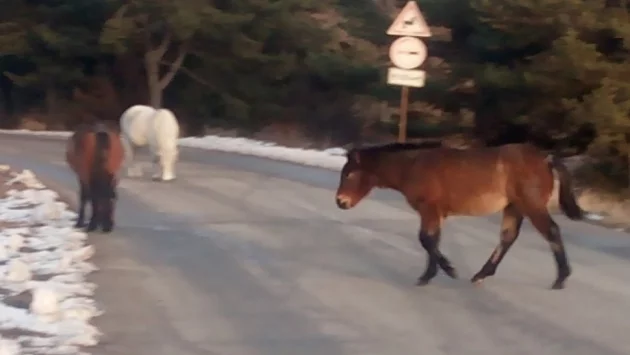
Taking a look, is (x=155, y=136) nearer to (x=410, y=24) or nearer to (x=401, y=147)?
(x=410, y=24)

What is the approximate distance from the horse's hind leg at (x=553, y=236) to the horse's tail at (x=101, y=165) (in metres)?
4.91

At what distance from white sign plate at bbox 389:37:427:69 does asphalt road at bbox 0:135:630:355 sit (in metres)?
4.27

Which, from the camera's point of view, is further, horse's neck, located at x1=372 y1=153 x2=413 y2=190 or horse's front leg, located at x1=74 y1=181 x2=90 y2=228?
horse's front leg, located at x1=74 y1=181 x2=90 y2=228

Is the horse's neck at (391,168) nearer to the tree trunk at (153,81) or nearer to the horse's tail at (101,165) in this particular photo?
the horse's tail at (101,165)

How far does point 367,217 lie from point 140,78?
25.0 meters

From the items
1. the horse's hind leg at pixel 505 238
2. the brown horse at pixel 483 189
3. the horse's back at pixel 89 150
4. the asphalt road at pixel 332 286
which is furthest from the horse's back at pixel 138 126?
the horse's hind leg at pixel 505 238

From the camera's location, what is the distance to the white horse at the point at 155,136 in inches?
683

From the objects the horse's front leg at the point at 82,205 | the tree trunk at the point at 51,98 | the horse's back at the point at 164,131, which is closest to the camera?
the horse's front leg at the point at 82,205

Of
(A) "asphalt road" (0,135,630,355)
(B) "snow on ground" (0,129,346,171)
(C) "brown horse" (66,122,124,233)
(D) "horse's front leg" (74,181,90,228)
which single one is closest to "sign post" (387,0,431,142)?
(B) "snow on ground" (0,129,346,171)

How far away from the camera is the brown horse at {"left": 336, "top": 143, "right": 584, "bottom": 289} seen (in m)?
8.96

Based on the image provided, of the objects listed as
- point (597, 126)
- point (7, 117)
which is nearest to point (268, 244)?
point (597, 126)

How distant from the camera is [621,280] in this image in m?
9.55

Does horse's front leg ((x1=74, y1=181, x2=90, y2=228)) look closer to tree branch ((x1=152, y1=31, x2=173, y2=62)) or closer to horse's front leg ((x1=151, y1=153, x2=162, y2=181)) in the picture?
horse's front leg ((x1=151, y1=153, x2=162, y2=181))

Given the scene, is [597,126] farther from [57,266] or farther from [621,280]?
[57,266]
